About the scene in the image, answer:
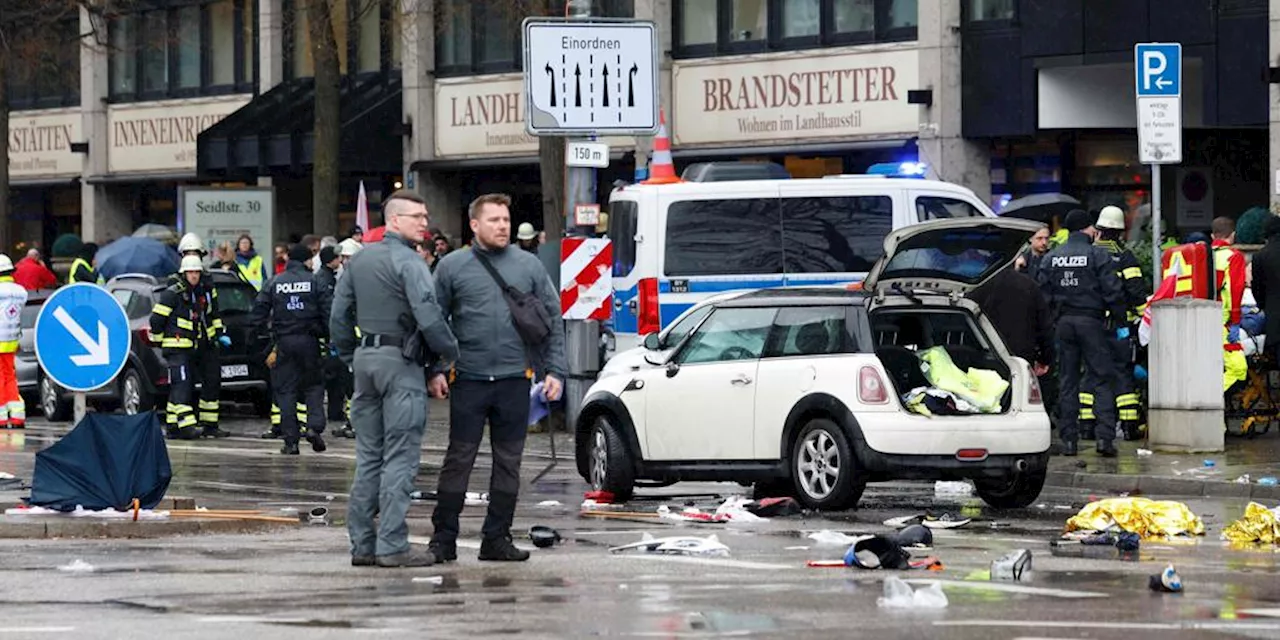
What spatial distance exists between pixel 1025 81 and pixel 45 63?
22.1 meters

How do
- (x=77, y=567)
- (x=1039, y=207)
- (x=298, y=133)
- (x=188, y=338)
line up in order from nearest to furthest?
(x=77, y=567) < (x=188, y=338) < (x=1039, y=207) < (x=298, y=133)

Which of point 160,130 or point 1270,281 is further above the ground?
point 160,130

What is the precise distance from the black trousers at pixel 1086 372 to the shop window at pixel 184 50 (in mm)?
26679

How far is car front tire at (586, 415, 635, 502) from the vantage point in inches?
680

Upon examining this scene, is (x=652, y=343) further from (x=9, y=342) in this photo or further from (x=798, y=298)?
Answer: (x=9, y=342)

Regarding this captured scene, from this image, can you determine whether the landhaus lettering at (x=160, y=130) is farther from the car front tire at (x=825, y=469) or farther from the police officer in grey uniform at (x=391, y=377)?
the police officer in grey uniform at (x=391, y=377)

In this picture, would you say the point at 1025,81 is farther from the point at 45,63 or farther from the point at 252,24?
the point at 45,63

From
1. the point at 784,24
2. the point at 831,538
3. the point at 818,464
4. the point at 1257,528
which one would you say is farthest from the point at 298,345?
the point at 784,24

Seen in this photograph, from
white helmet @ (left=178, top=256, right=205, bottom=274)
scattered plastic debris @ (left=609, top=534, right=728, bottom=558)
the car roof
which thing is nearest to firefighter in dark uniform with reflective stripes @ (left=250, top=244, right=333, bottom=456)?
white helmet @ (left=178, top=256, right=205, bottom=274)

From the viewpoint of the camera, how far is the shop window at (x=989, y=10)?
3216 cm

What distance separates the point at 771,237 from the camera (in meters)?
23.4

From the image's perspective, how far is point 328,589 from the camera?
37.8 feet

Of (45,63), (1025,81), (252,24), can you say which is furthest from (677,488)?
(45,63)

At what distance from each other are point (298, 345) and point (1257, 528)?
11293 millimetres
